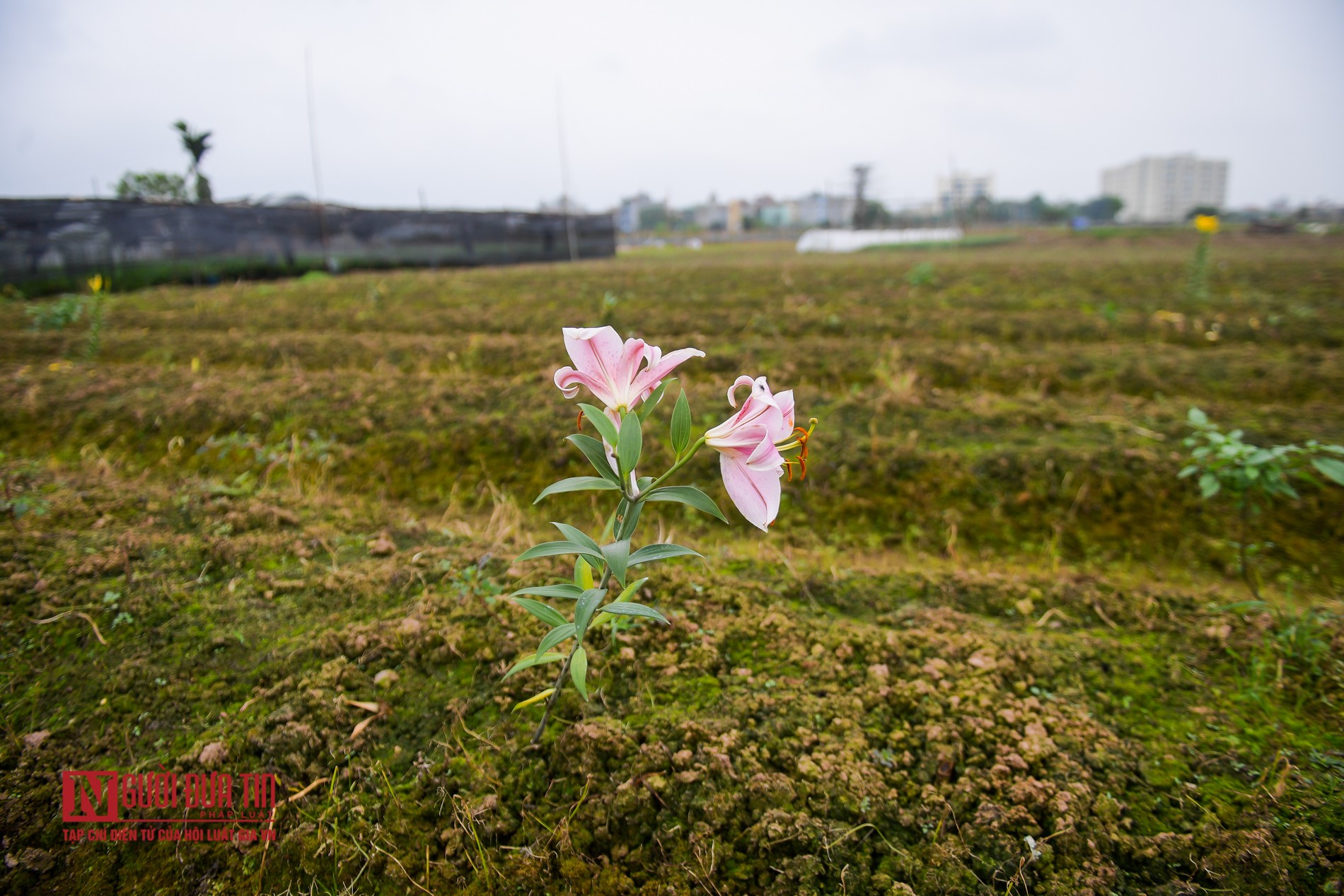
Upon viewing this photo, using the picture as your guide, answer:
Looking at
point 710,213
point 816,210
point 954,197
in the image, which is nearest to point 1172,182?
point 816,210

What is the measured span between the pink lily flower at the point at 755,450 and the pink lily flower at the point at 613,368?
118 millimetres

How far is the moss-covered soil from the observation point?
1244mm

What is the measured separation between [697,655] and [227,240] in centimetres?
1497

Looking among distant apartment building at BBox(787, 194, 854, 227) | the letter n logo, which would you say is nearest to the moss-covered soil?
the letter n logo

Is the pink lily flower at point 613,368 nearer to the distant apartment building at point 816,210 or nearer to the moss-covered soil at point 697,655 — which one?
the moss-covered soil at point 697,655

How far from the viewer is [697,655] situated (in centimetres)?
171

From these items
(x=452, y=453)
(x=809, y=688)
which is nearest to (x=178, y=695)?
(x=809, y=688)

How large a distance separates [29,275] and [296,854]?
1340 centimetres

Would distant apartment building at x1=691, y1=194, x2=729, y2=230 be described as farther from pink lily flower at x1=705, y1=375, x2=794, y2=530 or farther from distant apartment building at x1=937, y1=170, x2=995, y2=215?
pink lily flower at x1=705, y1=375, x2=794, y2=530

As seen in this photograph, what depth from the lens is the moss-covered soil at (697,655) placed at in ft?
4.08

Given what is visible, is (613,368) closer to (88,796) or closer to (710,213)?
(88,796)

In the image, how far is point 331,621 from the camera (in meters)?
1.84

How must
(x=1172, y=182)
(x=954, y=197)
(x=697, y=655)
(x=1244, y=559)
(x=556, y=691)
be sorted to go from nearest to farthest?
(x=556, y=691) < (x=697, y=655) < (x=1244, y=559) < (x=954, y=197) < (x=1172, y=182)

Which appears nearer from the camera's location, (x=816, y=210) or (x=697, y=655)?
(x=697, y=655)
